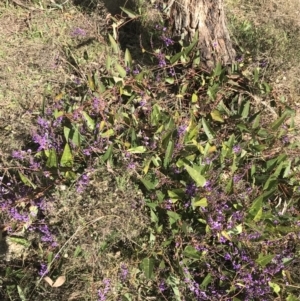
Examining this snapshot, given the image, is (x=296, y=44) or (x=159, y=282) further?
(x=296, y=44)

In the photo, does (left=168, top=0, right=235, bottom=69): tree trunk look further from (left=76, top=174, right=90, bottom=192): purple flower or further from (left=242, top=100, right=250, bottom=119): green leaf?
(left=76, top=174, right=90, bottom=192): purple flower

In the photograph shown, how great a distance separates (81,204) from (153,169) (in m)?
0.47

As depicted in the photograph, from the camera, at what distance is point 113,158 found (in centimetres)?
255

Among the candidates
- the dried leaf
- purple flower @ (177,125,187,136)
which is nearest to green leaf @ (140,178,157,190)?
purple flower @ (177,125,187,136)

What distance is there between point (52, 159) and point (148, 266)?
2.68ft

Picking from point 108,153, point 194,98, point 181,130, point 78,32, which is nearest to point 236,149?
point 181,130

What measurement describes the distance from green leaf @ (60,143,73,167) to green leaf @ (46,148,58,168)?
43 millimetres

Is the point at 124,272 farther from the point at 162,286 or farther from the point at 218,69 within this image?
the point at 218,69

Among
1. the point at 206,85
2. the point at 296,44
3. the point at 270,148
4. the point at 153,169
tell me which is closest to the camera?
the point at 153,169

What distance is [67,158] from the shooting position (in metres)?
2.44

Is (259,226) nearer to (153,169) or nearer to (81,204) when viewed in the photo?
(153,169)

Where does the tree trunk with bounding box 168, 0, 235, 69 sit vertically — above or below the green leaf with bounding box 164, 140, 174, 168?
above

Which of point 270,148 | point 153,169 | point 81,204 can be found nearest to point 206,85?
point 270,148

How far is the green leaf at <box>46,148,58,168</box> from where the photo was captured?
2389mm
